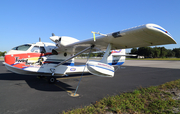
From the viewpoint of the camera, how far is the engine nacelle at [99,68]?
4742 mm

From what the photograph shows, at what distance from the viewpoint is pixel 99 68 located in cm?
477

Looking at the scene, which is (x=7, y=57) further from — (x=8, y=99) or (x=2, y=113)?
(x=2, y=113)

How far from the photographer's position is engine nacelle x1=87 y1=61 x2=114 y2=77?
4742mm

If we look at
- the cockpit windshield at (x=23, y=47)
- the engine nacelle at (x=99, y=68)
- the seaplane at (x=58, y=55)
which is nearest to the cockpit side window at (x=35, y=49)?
the seaplane at (x=58, y=55)

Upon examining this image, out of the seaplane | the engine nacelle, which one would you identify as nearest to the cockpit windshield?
the seaplane

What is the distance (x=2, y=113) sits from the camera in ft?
10.7

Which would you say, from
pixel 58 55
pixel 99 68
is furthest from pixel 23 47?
pixel 99 68

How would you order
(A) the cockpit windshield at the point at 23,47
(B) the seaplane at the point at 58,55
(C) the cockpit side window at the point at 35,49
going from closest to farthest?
(B) the seaplane at the point at 58,55
(A) the cockpit windshield at the point at 23,47
(C) the cockpit side window at the point at 35,49

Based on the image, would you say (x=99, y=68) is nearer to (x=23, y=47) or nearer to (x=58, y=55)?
(x=58, y=55)

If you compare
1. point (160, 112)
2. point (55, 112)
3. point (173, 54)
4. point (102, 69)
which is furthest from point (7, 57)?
point (173, 54)

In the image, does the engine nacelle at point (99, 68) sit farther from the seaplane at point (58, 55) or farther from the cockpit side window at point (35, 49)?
the cockpit side window at point (35, 49)

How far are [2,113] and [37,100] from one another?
116 cm

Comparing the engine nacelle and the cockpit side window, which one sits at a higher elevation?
the cockpit side window

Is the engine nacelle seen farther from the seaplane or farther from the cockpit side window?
the cockpit side window
